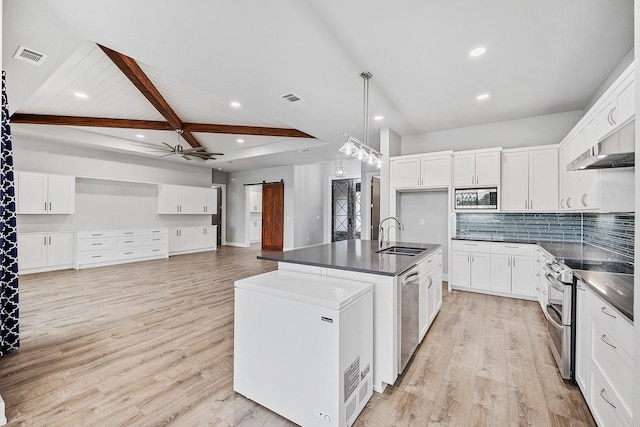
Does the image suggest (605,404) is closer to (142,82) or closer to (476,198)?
(476,198)

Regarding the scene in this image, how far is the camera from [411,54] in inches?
111

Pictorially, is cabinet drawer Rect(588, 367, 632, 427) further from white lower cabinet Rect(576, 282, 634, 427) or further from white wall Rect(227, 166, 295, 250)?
white wall Rect(227, 166, 295, 250)

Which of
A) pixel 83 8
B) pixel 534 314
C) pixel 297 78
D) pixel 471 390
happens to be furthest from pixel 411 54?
pixel 534 314

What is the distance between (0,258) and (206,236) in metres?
6.76

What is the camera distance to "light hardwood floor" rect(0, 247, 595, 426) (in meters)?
1.77

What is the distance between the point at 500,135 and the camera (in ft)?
15.6

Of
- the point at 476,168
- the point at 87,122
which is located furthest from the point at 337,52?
the point at 87,122

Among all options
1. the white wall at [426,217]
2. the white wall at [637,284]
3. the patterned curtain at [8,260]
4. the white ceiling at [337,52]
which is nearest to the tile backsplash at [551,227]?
the white wall at [426,217]

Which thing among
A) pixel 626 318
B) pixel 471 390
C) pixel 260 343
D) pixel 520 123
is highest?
pixel 520 123

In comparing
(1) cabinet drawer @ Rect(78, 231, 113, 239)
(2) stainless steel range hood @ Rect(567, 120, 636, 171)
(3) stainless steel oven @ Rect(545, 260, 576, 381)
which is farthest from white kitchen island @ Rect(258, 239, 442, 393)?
(1) cabinet drawer @ Rect(78, 231, 113, 239)

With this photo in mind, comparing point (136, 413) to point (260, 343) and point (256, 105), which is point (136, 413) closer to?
point (260, 343)

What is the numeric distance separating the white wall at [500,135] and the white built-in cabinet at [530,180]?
463 mm

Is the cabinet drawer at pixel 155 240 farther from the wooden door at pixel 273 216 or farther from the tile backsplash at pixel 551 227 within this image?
→ the tile backsplash at pixel 551 227

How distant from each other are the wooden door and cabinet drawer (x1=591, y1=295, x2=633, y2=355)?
8.11 m
